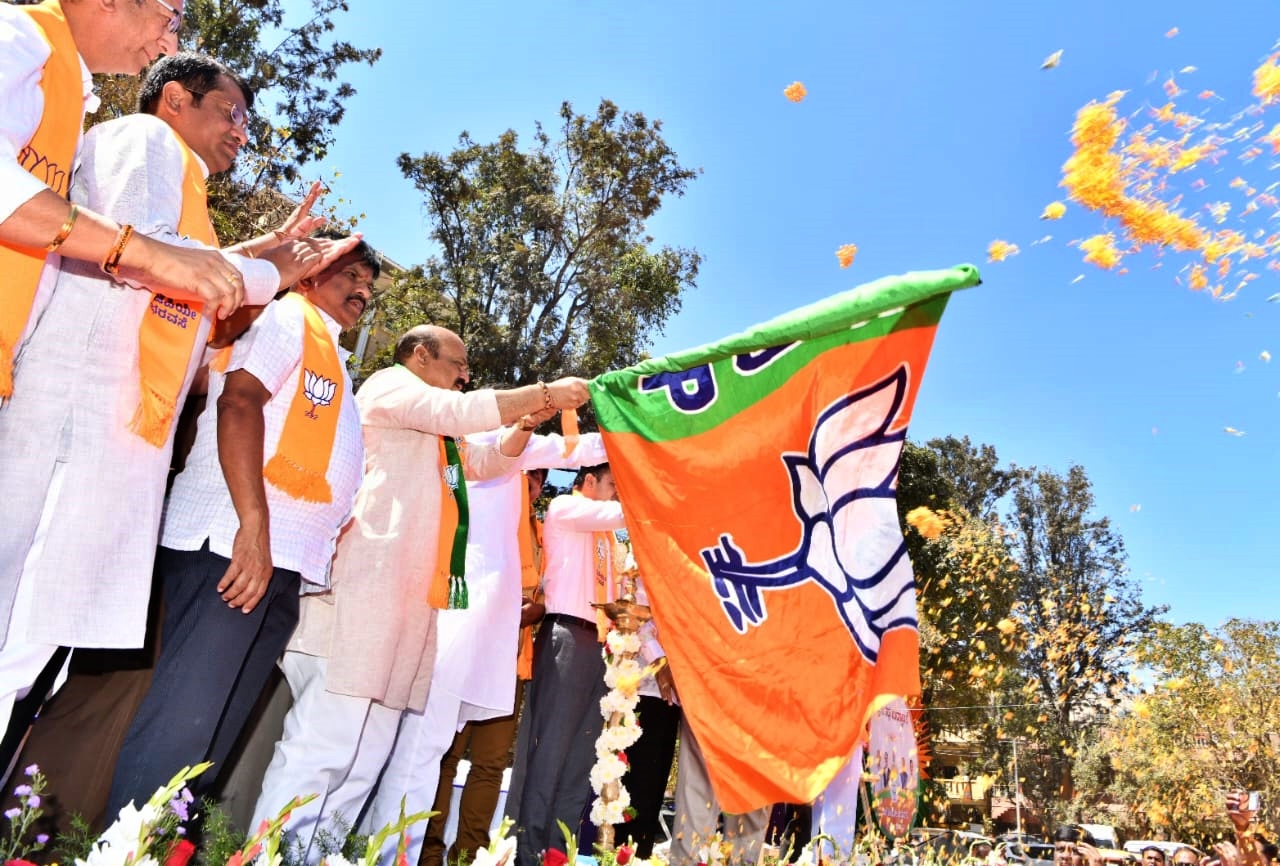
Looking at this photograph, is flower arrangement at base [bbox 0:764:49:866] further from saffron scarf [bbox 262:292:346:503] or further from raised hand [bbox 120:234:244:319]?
saffron scarf [bbox 262:292:346:503]

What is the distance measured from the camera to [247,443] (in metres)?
2.68

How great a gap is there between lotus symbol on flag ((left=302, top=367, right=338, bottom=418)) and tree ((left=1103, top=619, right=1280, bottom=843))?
21122mm

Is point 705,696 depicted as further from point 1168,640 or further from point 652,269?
point 1168,640

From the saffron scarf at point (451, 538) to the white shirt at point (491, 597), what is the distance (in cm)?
27

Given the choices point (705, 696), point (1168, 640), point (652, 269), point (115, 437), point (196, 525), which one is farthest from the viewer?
point (1168, 640)

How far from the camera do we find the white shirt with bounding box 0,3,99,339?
1914 mm

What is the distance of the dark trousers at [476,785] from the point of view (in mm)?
4391

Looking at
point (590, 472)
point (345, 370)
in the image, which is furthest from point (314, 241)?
point (590, 472)

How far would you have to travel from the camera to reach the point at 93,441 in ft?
7.21

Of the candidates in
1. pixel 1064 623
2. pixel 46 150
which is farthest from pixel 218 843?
pixel 1064 623

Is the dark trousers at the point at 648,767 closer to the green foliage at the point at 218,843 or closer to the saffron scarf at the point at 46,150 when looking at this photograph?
the green foliage at the point at 218,843

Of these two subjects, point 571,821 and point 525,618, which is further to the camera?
point 525,618

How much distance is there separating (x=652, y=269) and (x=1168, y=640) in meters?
15.8

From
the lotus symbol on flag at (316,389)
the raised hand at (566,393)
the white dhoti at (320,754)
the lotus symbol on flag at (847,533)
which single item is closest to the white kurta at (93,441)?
the lotus symbol on flag at (316,389)
